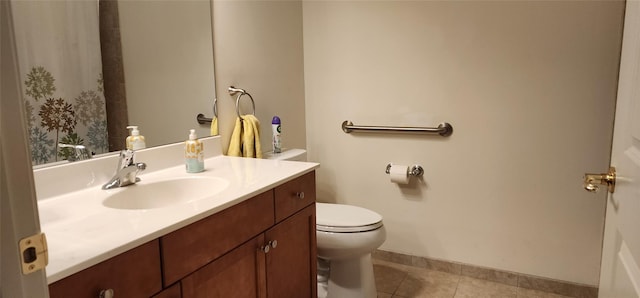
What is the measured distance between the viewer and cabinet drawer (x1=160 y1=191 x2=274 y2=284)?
0.96m

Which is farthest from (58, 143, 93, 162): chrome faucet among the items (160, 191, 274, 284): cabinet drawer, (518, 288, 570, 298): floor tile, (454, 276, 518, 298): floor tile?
(518, 288, 570, 298): floor tile

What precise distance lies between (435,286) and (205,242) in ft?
5.27

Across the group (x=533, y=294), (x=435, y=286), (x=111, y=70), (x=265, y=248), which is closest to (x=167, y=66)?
(x=111, y=70)

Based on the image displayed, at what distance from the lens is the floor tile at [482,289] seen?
215 centimetres

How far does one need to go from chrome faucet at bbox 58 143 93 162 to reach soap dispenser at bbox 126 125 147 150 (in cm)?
15

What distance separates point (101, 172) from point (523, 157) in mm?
1935

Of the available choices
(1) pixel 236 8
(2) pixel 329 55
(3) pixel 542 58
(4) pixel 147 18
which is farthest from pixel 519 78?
(4) pixel 147 18

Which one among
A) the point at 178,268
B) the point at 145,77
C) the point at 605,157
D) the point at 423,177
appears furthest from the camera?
the point at 423,177

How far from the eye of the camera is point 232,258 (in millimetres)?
1165

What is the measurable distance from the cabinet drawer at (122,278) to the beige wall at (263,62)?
3.43 ft

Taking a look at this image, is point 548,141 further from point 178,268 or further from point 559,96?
point 178,268

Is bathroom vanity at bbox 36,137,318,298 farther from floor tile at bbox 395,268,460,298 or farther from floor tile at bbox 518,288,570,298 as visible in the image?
floor tile at bbox 518,288,570,298

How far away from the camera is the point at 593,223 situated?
6.59 ft

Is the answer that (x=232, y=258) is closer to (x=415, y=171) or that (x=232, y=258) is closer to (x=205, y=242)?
(x=205, y=242)
